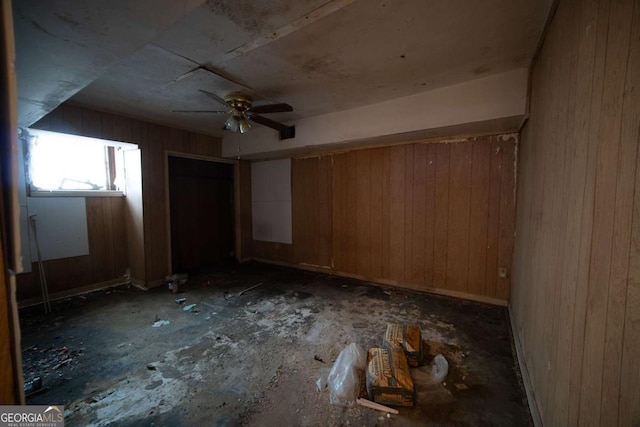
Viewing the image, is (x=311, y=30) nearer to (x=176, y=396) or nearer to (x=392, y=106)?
(x=392, y=106)

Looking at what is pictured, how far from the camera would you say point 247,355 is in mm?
2033

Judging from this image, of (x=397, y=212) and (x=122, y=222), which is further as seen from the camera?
(x=122, y=222)

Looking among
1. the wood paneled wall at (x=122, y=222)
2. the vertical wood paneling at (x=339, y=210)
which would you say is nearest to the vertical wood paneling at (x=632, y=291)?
the vertical wood paneling at (x=339, y=210)

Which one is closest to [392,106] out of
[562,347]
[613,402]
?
[562,347]

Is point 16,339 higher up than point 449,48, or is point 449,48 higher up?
point 449,48

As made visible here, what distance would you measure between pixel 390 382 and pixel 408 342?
1.36 ft

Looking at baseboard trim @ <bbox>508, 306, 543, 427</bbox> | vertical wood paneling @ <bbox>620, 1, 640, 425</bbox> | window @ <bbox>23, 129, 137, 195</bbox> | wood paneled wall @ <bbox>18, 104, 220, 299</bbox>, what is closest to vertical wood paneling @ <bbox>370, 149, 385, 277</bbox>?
baseboard trim @ <bbox>508, 306, 543, 427</bbox>

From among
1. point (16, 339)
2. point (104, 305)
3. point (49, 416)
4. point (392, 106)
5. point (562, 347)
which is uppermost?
point (392, 106)

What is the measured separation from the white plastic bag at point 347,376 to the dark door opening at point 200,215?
343 cm

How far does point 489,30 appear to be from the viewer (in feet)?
5.63

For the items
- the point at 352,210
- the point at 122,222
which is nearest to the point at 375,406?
the point at 352,210

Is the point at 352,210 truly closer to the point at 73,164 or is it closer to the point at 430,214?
the point at 430,214

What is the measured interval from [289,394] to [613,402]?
154 centimetres

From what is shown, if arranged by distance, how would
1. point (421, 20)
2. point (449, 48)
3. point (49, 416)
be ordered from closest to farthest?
point (49, 416) → point (421, 20) → point (449, 48)
